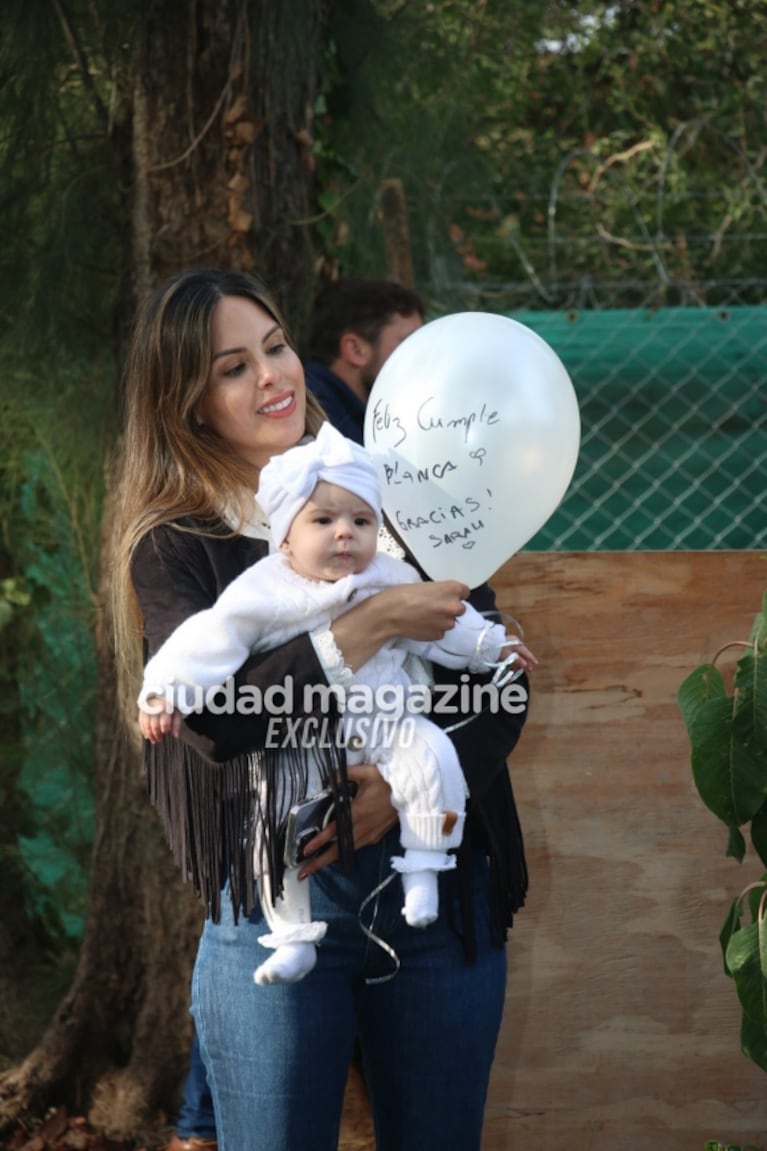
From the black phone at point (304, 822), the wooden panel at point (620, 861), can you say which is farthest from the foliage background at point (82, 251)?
the black phone at point (304, 822)

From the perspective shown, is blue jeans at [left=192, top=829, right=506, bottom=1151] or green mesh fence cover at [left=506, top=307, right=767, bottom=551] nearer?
blue jeans at [left=192, top=829, right=506, bottom=1151]

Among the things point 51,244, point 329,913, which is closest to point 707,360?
point 51,244

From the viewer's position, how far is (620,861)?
8.50 feet

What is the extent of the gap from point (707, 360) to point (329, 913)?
1965mm

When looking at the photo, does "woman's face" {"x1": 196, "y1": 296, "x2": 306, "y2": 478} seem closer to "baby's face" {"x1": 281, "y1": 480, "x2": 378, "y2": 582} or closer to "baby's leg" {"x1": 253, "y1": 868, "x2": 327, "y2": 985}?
"baby's face" {"x1": 281, "y1": 480, "x2": 378, "y2": 582}

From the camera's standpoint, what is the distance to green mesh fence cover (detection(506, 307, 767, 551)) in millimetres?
3256

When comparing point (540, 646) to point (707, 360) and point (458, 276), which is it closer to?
point (707, 360)

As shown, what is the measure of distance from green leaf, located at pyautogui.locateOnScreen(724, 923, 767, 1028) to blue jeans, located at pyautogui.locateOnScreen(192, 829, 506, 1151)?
35cm

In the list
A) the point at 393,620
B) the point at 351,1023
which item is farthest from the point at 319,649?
the point at 351,1023

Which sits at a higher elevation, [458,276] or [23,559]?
[458,276]

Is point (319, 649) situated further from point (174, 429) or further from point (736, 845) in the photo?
point (736, 845)

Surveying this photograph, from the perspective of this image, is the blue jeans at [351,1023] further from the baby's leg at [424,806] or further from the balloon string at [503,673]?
the balloon string at [503,673]

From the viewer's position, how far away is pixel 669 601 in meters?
2.59

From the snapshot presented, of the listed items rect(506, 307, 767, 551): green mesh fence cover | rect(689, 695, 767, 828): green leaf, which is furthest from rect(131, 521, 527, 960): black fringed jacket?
A: rect(506, 307, 767, 551): green mesh fence cover
